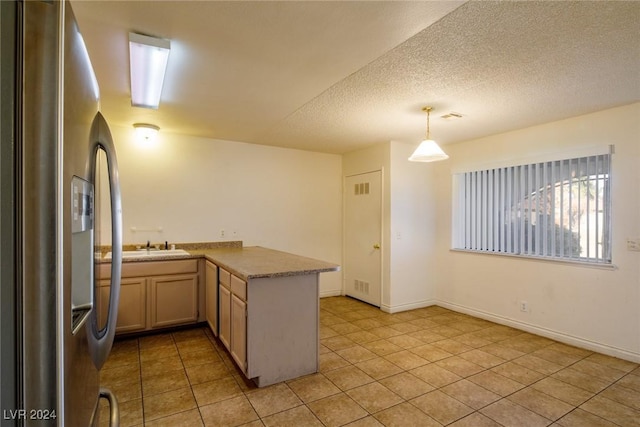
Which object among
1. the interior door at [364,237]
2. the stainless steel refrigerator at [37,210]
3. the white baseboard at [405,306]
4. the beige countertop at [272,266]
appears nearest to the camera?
the stainless steel refrigerator at [37,210]

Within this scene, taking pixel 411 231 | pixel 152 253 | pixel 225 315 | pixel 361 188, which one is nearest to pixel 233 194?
pixel 152 253

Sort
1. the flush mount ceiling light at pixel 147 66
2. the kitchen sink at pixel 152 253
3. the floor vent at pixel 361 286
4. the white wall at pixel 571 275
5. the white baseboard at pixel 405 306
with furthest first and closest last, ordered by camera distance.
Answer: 1. the floor vent at pixel 361 286
2. the white baseboard at pixel 405 306
3. the kitchen sink at pixel 152 253
4. the white wall at pixel 571 275
5. the flush mount ceiling light at pixel 147 66

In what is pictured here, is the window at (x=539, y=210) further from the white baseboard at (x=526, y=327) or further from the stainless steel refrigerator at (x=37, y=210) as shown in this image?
the stainless steel refrigerator at (x=37, y=210)

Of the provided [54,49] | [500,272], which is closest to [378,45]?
[54,49]

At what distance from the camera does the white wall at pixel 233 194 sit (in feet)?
13.3

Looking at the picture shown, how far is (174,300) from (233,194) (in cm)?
163

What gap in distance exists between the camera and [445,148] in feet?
15.6

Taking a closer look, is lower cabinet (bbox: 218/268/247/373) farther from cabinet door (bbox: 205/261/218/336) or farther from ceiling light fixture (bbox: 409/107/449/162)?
ceiling light fixture (bbox: 409/107/449/162)

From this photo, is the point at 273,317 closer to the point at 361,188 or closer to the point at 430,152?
the point at 430,152

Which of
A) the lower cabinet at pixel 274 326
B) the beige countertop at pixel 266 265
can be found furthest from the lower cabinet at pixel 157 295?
the lower cabinet at pixel 274 326

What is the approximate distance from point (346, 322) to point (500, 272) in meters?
2.01

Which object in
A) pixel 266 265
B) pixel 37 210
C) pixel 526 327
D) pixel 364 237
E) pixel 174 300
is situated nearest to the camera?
pixel 37 210

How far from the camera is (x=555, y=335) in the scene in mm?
3523

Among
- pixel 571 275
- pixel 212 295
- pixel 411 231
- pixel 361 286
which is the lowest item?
pixel 361 286
